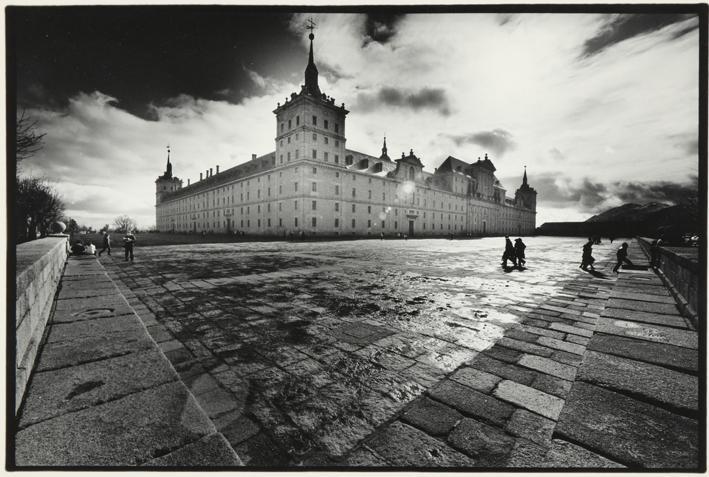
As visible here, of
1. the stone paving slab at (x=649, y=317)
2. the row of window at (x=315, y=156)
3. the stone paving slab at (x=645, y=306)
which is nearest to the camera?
the stone paving slab at (x=649, y=317)

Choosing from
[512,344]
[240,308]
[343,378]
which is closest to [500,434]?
[343,378]

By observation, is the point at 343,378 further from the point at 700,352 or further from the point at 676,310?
the point at 676,310

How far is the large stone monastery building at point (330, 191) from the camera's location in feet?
140

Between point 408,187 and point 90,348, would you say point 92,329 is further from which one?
point 408,187

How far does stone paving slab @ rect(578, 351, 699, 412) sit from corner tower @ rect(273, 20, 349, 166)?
4218cm

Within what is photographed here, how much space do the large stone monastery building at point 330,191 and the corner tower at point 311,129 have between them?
14 centimetres

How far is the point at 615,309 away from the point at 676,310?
2.67 feet

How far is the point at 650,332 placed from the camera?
11.9 ft

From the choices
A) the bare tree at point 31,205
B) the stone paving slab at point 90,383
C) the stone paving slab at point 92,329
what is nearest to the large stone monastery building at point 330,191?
the bare tree at point 31,205

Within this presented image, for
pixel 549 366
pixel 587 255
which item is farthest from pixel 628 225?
pixel 549 366

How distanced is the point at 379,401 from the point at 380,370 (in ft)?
1.80

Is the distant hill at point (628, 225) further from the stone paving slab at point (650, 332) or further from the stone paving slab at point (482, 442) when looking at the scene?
the stone paving slab at point (482, 442)

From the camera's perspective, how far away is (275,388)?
2451 mm

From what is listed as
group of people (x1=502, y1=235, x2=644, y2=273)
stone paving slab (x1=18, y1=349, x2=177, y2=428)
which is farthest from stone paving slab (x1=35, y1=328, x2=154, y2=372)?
group of people (x1=502, y1=235, x2=644, y2=273)
